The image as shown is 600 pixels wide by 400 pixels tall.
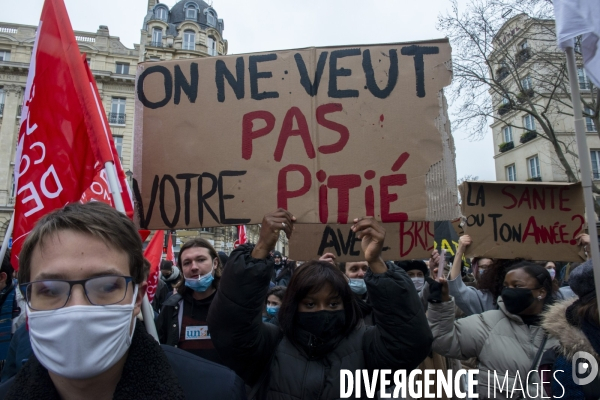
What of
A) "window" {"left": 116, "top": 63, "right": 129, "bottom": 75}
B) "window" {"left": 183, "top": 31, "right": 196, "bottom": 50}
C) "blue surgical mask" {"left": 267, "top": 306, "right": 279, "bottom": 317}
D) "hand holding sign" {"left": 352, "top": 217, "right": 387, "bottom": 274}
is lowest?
"blue surgical mask" {"left": 267, "top": 306, "right": 279, "bottom": 317}

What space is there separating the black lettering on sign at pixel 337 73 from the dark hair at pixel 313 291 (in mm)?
975

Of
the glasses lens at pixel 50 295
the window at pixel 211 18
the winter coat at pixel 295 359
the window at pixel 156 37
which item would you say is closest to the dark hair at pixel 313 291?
the winter coat at pixel 295 359

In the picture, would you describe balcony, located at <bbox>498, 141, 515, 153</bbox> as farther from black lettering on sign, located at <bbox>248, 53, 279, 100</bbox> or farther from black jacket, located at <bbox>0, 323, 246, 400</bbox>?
black jacket, located at <bbox>0, 323, 246, 400</bbox>

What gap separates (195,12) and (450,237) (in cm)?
4501

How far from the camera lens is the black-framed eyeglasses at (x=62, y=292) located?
1.32 meters

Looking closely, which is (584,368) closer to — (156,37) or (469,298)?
(469,298)

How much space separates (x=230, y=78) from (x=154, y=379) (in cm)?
179

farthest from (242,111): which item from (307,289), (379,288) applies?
(379,288)

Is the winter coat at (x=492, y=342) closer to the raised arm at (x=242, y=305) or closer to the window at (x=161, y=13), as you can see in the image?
the raised arm at (x=242, y=305)

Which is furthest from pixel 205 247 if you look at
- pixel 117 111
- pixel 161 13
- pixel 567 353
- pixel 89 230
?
pixel 161 13

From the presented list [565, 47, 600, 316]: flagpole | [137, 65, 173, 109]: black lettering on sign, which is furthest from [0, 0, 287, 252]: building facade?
[565, 47, 600, 316]: flagpole

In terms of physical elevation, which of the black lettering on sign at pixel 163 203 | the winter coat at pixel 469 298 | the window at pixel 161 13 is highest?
the window at pixel 161 13

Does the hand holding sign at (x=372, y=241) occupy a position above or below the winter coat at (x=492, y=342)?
above

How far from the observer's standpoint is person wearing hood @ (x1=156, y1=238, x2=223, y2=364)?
Answer: 3.27 metres
